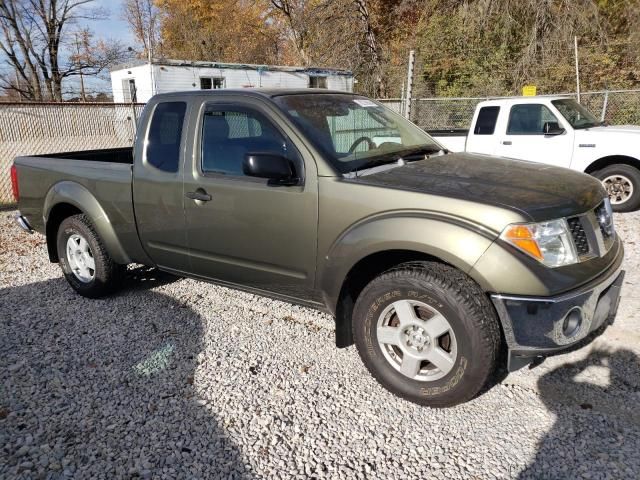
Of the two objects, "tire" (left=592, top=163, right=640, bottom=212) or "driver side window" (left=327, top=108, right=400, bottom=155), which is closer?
"driver side window" (left=327, top=108, right=400, bottom=155)

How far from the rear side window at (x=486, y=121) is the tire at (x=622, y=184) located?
171 cm

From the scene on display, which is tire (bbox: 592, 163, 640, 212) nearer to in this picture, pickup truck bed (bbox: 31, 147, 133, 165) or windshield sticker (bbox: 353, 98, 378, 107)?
windshield sticker (bbox: 353, 98, 378, 107)

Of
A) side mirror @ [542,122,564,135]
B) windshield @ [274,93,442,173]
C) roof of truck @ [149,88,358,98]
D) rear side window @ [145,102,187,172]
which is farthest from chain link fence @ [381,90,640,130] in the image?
rear side window @ [145,102,187,172]

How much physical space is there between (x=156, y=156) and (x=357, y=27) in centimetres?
2048

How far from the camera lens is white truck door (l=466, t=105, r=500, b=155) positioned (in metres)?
8.02

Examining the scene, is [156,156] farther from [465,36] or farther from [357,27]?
[357,27]

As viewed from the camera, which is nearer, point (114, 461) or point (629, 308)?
point (114, 461)

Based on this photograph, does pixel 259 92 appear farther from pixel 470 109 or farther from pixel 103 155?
pixel 470 109

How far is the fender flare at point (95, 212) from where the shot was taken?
4293 millimetres

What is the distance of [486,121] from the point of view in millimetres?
8125

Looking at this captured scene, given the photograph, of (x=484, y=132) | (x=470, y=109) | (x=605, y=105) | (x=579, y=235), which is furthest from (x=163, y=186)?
(x=470, y=109)

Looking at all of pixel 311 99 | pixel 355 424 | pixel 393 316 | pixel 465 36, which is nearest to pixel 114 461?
pixel 355 424

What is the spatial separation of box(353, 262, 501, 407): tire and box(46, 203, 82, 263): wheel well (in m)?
3.17

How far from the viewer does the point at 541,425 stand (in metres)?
2.74
